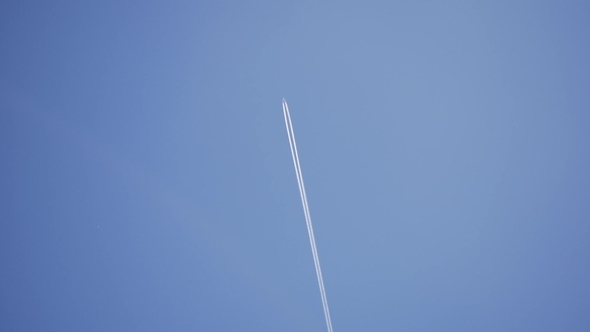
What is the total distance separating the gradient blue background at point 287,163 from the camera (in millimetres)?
1158

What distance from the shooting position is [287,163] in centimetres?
120

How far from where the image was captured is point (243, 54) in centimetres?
117

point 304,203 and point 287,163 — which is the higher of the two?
point 287,163

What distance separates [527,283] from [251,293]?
85cm

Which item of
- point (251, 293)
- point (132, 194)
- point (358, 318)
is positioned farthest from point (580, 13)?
point (132, 194)

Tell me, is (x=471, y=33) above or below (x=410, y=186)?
above

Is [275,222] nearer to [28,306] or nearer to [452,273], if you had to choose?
[452,273]

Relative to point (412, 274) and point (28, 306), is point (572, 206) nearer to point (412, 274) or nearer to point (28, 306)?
point (412, 274)

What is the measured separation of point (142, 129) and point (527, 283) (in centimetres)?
125

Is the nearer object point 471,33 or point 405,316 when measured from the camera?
point 471,33

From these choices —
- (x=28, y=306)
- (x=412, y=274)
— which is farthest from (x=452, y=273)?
(x=28, y=306)

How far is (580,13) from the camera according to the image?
1190 millimetres

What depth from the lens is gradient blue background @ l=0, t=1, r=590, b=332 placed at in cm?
116

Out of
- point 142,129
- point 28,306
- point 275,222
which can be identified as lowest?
point 28,306
